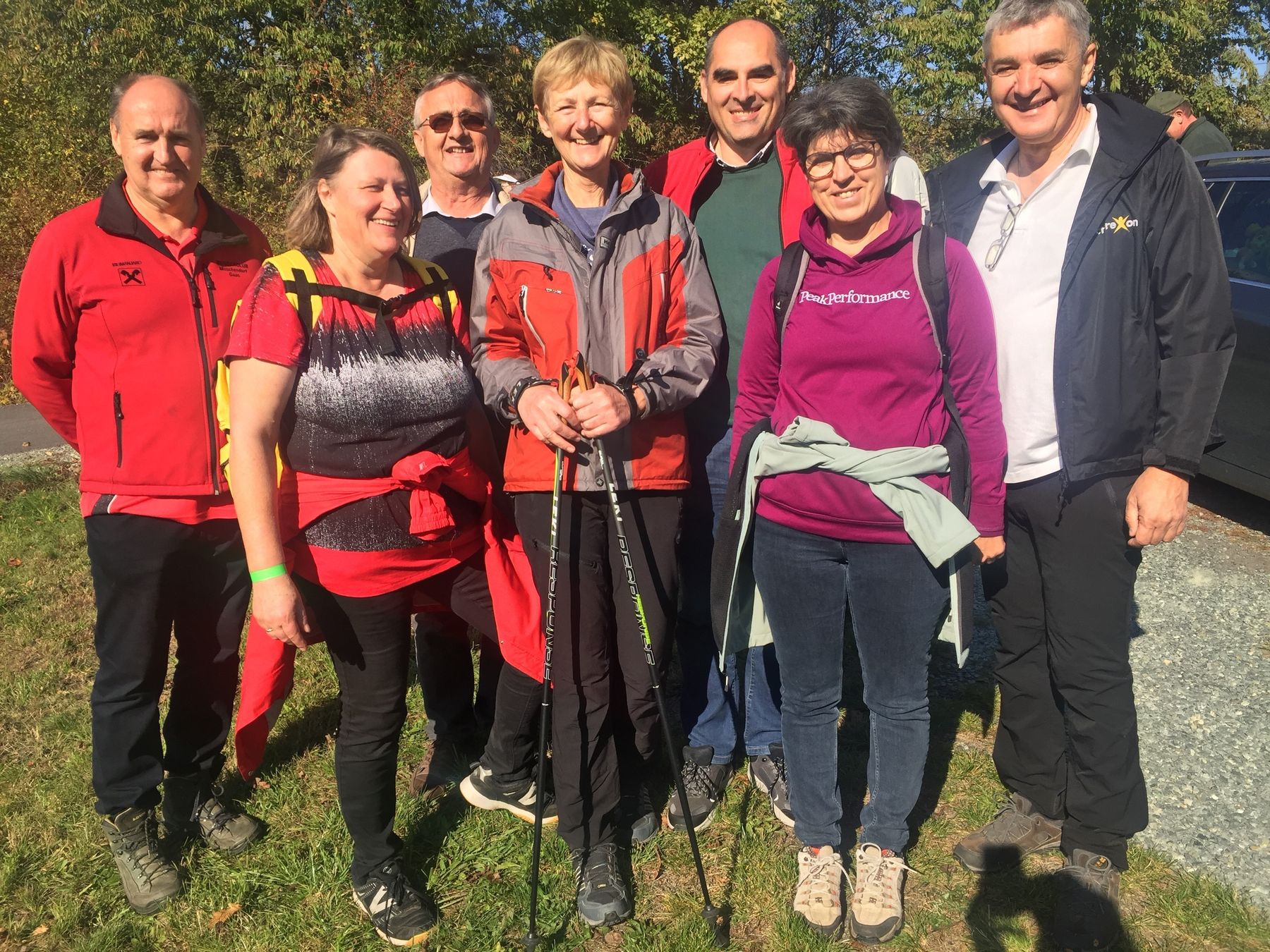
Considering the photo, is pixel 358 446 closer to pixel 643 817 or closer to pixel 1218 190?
pixel 643 817

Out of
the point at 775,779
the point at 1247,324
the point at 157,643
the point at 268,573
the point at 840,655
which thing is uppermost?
the point at 1247,324

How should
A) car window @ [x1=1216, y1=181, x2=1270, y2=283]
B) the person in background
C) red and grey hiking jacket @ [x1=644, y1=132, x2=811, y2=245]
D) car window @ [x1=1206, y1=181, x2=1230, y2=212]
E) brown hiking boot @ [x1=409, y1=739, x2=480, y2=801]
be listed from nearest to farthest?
red and grey hiking jacket @ [x1=644, y1=132, x2=811, y2=245], brown hiking boot @ [x1=409, y1=739, x2=480, y2=801], car window @ [x1=1216, y1=181, x2=1270, y2=283], car window @ [x1=1206, y1=181, x2=1230, y2=212], the person in background

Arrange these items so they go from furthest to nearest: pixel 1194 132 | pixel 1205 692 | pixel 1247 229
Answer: pixel 1194 132, pixel 1247 229, pixel 1205 692

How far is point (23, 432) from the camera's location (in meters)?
9.80

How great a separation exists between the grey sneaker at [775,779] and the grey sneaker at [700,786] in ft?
0.35

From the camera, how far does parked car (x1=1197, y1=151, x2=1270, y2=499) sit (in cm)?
561

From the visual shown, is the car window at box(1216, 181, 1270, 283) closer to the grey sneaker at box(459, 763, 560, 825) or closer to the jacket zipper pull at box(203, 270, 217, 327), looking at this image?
the grey sneaker at box(459, 763, 560, 825)

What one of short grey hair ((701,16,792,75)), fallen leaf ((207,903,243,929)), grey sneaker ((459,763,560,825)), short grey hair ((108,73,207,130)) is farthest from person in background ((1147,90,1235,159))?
fallen leaf ((207,903,243,929))

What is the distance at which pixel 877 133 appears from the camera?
2434mm

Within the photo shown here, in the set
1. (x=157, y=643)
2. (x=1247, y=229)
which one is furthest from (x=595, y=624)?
(x=1247, y=229)

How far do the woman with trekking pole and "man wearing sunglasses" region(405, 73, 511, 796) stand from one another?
0.59 meters

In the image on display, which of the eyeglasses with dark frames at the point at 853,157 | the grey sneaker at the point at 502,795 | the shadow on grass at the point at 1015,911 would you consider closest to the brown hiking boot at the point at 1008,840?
the shadow on grass at the point at 1015,911

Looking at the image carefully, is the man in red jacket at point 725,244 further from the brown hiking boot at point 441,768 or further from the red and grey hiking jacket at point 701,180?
the brown hiking boot at point 441,768

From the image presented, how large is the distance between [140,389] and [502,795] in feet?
6.08
